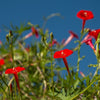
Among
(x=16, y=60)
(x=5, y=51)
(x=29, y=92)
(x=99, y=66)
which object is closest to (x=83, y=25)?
(x=99, y=66)

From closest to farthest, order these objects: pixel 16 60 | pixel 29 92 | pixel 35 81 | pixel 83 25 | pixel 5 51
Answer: pixel 83 25 → pixel 29 92 → pixel 35 81 → pixel 16 60 → pixel 5 51

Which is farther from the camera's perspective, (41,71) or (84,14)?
(41,71)

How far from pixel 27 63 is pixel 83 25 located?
1.01 metres

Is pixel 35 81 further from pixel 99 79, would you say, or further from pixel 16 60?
pixel 99 79

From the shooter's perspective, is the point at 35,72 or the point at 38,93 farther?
the point at 35,72

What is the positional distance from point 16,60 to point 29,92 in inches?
18.0

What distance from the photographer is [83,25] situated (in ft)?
3.05

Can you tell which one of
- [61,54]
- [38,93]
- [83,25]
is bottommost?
[38,93]

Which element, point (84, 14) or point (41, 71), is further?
point (41, 71)

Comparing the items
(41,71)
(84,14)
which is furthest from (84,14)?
(41,71)

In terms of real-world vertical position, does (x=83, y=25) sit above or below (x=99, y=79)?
above

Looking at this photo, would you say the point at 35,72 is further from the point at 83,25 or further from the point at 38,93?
the point at 83,25

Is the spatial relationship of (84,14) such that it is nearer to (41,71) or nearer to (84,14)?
(84,14)

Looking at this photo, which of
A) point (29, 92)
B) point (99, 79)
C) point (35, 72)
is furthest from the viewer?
point (35, 72)
